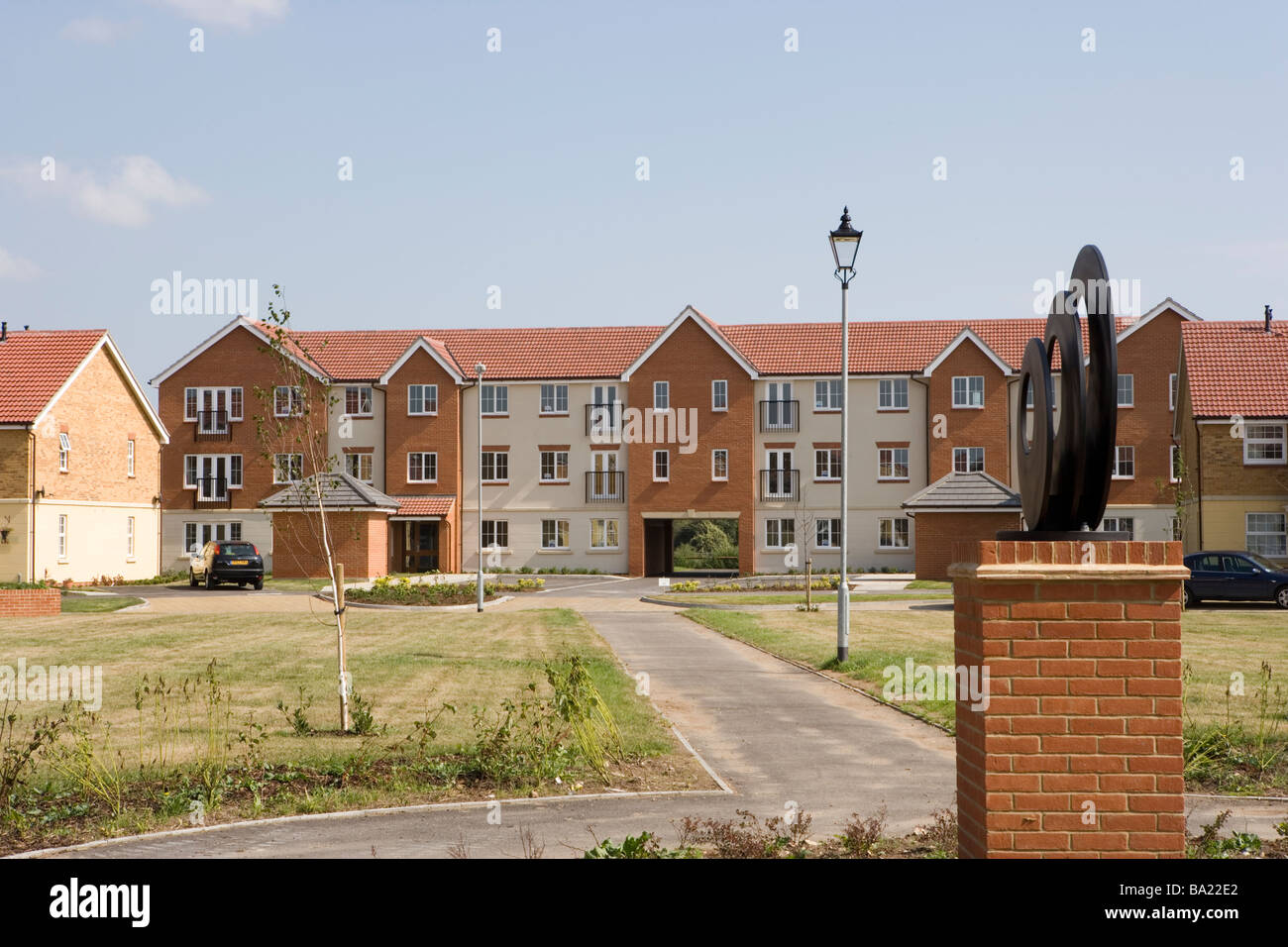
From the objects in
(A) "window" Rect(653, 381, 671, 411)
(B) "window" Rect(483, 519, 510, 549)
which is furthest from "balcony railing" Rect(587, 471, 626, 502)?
(B) "window" Rect(483, 519, 510, 549)

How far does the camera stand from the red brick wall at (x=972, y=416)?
52750 millimetres

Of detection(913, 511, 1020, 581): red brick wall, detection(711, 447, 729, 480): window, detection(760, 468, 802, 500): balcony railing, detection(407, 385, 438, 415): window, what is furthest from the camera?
detection(407, 385, 438, 415): window

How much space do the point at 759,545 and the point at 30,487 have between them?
30.1m

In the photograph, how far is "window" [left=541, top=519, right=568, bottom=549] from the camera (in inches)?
2180

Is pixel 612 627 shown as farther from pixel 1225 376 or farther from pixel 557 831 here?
pixel 1225 376

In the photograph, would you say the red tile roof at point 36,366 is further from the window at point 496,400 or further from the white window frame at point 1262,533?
the white window frame at point 1262,533

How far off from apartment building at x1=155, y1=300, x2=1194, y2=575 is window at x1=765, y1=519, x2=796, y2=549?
0.10 metres

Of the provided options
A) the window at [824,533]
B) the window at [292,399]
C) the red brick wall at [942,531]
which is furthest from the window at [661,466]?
the window at [292,399]

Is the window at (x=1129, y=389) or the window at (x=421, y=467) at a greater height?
the window at (x=1129, y=389)

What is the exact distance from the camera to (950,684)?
52.4 feet

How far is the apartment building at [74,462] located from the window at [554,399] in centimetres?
1710

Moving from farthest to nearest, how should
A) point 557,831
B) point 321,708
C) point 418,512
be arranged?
1. point 418,512
2. point 321,708
3. point 557,831

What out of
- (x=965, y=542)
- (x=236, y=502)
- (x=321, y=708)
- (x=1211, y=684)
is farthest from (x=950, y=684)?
(x=236, y=502)

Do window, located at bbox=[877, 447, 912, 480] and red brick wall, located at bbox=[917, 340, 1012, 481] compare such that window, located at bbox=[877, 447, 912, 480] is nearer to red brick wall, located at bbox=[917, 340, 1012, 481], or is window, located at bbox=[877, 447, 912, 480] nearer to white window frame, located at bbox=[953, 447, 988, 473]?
red brick wall, located at bbox=[917, 340, 1012, 481]
